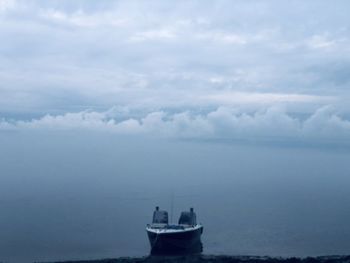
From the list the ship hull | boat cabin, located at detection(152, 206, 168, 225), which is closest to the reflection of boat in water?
the ship hull

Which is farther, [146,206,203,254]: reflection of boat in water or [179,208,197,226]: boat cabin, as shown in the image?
[179,208,197,226]: boat cabin

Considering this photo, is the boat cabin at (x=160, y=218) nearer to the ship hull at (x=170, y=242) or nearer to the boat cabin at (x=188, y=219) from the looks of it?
the boat cabin at (x=188, y=219)

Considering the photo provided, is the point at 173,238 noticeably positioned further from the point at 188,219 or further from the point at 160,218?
the point at 188,219

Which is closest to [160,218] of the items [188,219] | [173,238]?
[188,219]

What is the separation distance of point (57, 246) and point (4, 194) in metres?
68.4

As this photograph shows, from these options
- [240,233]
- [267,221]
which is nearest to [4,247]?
[240,233]

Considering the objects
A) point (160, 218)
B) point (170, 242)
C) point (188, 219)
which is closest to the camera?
Result: point (170, 242)

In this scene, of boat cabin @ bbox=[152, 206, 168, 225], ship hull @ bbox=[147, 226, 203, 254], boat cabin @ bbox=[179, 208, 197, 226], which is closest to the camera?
ship hull @ bbox=[147, 226, 203, 254]

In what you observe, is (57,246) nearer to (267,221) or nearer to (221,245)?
(221,245)

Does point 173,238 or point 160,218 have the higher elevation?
point 160,218

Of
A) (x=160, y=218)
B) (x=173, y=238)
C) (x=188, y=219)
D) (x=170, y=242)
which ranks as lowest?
(x=170, y=242)

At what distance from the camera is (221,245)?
61.2 meters

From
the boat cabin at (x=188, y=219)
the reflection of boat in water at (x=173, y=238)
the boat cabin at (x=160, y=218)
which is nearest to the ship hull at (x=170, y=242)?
the reflection of boat in water at (x=173, y=238)

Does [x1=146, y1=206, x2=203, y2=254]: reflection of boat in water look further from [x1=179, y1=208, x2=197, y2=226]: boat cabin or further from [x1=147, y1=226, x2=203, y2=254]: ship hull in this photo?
→ [x1=179, y1=208, x2=197, y2=226]: boat cabin
